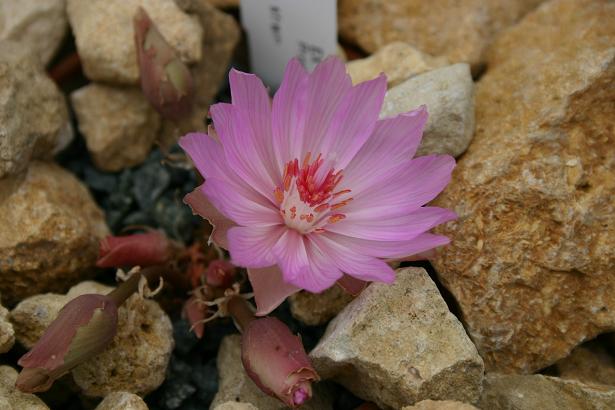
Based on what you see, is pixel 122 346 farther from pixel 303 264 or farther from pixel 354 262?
pixel 354 262

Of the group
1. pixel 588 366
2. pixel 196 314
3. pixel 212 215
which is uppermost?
pixel 212 215

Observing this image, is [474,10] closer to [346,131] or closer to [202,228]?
[346,131]

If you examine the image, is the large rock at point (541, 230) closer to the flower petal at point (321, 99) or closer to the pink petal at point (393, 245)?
the pink petal at point (393, 245)

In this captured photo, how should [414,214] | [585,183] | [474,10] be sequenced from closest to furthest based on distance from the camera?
[414,214] → [585,183] → [474,10]

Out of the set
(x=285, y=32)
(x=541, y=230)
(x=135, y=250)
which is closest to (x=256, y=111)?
(x=135, y=250)

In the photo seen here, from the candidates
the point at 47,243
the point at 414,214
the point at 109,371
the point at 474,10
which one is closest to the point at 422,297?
the point at 414,214

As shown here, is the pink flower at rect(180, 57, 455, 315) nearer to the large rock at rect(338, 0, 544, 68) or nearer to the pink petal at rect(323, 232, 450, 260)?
the pink petal at rect(323, 232, 450, 260)
